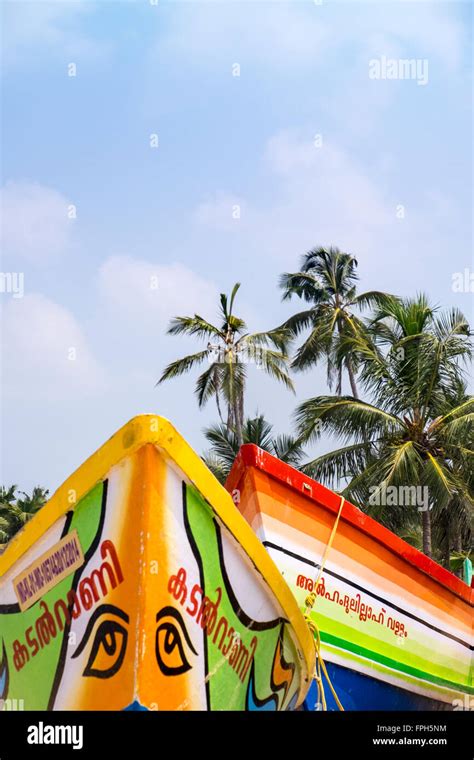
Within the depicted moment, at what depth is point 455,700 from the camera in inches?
380

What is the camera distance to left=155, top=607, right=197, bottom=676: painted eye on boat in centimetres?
448

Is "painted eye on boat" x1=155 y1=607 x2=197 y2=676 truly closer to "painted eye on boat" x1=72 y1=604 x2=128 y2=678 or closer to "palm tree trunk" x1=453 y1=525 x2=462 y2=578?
"painted eye on boat" x1=72 y1=604 x2=128 y2=678

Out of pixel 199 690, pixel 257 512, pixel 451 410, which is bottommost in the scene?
pixel 199 690

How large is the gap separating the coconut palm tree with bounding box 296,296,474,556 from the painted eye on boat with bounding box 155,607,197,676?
42.4ft

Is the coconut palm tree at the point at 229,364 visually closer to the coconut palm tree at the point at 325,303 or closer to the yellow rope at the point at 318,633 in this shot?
the coconut palm tree at the point at 325,303

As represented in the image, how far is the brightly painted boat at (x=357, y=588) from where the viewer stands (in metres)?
6.41

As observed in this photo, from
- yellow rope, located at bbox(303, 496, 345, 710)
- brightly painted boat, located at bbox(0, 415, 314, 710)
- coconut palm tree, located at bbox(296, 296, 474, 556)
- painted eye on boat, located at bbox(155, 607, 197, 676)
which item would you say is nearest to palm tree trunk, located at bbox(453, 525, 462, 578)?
coconut palm tree, located at bbox(296, 296, 474, 556)

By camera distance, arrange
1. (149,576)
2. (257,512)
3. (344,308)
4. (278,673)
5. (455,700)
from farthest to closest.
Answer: (344,308), (455,700), (257,512), (278,673), (149,576)

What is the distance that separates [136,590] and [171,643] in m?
0.37
